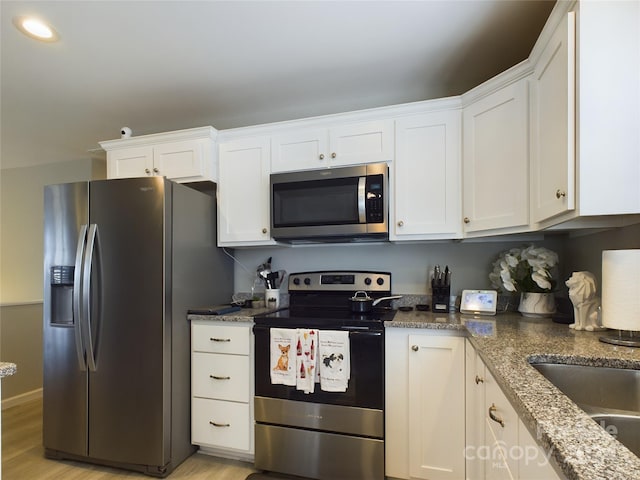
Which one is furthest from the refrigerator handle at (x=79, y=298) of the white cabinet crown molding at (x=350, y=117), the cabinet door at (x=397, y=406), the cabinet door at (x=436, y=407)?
the cabinet door at (x=436, y=407)

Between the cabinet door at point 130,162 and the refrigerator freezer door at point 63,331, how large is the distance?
1.58ft

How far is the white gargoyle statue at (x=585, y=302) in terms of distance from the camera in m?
1.48

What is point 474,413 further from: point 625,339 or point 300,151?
point 300,151

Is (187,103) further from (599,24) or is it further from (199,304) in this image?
(599,24)

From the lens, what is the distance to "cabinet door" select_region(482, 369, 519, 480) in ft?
2.99

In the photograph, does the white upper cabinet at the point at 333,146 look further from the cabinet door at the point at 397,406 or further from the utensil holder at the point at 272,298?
the cabinet door at the point at 397,406

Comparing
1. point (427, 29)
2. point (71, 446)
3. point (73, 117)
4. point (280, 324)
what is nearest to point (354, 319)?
point (280, 324)

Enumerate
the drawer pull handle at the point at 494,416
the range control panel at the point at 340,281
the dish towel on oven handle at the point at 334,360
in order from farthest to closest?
the range control panel at the point at 340,281
the dish towel on oven handle at the point at 334,360
the drawer pull handle at the point at 494,416

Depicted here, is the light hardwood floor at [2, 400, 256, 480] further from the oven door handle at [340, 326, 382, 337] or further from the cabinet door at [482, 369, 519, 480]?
the cabinet door at [482, 369, 519, 480]

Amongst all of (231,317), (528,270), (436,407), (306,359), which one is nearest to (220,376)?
(231,317)

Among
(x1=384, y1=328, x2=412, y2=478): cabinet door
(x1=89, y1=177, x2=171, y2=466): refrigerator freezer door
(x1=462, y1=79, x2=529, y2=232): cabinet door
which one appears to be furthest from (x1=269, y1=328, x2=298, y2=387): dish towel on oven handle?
(x1=462, y1=79, x2=529, y2=232): cabinet door

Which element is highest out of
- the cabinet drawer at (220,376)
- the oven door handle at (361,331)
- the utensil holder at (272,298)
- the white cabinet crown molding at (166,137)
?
the white cabinet crown molding at (166,137)

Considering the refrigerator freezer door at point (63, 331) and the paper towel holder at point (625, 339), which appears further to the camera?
the refrigerator freezer door at point (63, 331)

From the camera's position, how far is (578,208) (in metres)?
1.22
